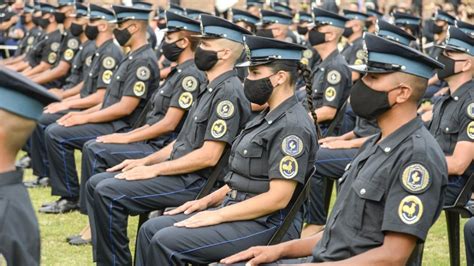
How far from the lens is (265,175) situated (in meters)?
5.09

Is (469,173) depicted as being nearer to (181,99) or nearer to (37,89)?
(181,99)

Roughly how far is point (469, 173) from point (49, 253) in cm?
313

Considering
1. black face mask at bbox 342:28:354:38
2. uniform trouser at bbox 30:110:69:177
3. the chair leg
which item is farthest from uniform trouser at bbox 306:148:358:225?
black face mask at bbox 342:28:354:38

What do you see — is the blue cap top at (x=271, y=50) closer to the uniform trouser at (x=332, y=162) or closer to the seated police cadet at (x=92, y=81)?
the uniform trouser at (x=332, y=162)

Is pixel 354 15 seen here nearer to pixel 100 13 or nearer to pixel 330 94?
pixel 100 13

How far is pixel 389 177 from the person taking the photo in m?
4.00

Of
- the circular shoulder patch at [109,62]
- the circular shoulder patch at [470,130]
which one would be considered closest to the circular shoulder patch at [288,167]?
the circular shoulder patch at [470,130]

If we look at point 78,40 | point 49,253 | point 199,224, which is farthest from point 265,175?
point 78,40

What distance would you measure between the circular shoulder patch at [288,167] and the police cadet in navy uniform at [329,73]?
2.85 meters

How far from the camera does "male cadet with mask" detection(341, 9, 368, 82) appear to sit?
34.3 feet

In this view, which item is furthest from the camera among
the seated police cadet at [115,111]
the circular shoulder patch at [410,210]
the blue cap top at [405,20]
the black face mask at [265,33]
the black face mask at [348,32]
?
the blue cap top at [405,20]

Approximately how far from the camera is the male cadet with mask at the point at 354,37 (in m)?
10.4

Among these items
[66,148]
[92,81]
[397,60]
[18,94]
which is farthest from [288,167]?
[92,81]

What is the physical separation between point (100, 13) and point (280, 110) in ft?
15.7
